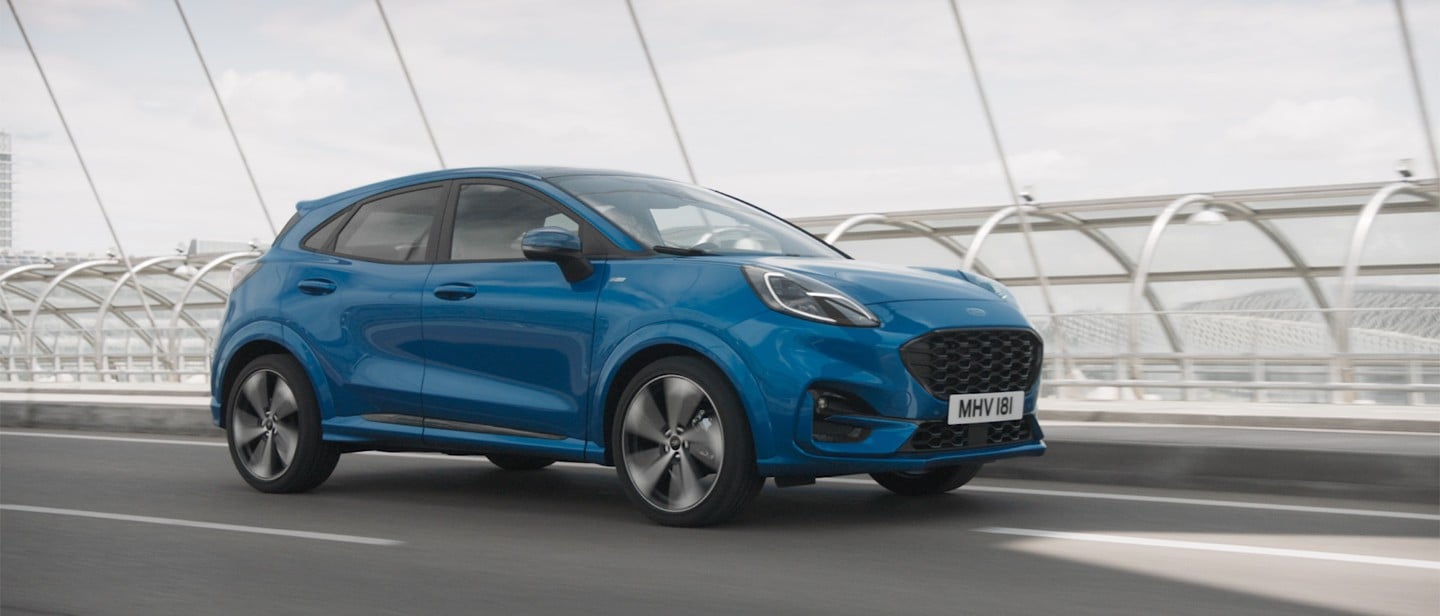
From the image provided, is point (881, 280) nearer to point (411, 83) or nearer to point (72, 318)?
point (411, 83)

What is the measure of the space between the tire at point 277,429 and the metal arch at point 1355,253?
33.0ft

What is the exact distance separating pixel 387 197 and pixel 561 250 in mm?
1717

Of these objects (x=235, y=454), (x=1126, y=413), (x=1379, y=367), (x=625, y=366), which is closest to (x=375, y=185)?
(x=235, y=454)

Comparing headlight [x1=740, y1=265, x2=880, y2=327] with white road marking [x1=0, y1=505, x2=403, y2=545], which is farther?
white road marking [x1=0, y1=505, x2=403, y2=545]

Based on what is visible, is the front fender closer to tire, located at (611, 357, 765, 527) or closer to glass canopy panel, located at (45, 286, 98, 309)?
tire, located at (611, 357, 765, 527)

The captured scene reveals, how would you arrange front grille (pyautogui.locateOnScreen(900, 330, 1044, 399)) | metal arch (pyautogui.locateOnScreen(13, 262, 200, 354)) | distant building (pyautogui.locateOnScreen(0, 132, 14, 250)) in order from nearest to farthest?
front grille (pyautogui.locateOnScreen(900, 330, 1044, 399)) < metal arch (pyautogui.locateOnScreen(13, 262, 200, 354)) < distant building (pyautogui.locateOnScreen(0, 132, 14, 250))

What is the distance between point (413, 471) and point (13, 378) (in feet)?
84.2

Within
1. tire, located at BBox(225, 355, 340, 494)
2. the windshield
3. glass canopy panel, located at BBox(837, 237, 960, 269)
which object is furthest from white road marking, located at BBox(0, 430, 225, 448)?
glass canopy panel, located at BBox(837, 237, 960, 269)

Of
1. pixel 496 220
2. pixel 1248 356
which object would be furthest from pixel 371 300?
pixel 1248 356

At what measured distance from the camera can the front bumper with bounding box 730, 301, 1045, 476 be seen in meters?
6.33

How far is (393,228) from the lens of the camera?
8141 mm

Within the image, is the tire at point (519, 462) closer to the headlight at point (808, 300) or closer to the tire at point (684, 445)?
the tire at point (684, 445)

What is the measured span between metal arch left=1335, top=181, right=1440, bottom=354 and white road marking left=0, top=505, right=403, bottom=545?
1086 cm

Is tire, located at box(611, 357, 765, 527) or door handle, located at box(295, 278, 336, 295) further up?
door handle, located at box(295, 278, 336, 295)
